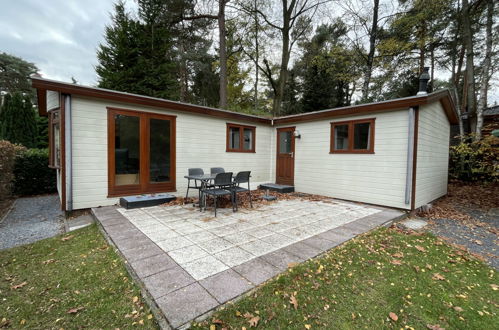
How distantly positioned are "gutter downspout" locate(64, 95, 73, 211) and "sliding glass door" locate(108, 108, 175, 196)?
65cm

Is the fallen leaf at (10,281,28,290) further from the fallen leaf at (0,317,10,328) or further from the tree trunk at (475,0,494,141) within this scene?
the tree trunk at (475,0,494,141)

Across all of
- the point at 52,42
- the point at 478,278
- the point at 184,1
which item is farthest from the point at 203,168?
the point at 52,42

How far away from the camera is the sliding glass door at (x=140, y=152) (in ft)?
15.8

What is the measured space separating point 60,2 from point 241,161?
7.33m

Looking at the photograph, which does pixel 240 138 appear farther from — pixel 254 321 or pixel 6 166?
pixel 6 166

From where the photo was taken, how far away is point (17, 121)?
9.41m

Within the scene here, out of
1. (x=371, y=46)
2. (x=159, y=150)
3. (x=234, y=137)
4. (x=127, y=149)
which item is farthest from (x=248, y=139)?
(x=371, y=46)

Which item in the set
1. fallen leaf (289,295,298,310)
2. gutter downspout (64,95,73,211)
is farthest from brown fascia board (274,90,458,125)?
gutter downspout (64,95,73,211)

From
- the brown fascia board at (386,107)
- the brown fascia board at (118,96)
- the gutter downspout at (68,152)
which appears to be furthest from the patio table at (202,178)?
the brown fascia board at (386,107)

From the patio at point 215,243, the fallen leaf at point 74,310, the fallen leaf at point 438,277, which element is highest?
the patio at point 215,243

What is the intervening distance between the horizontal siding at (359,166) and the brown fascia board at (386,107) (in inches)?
6.1

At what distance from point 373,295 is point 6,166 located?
803 cm

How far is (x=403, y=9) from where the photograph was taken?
34.3 ft

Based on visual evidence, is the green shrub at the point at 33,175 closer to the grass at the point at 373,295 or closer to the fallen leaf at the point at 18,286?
the fallen leaf at the point at 18,286
